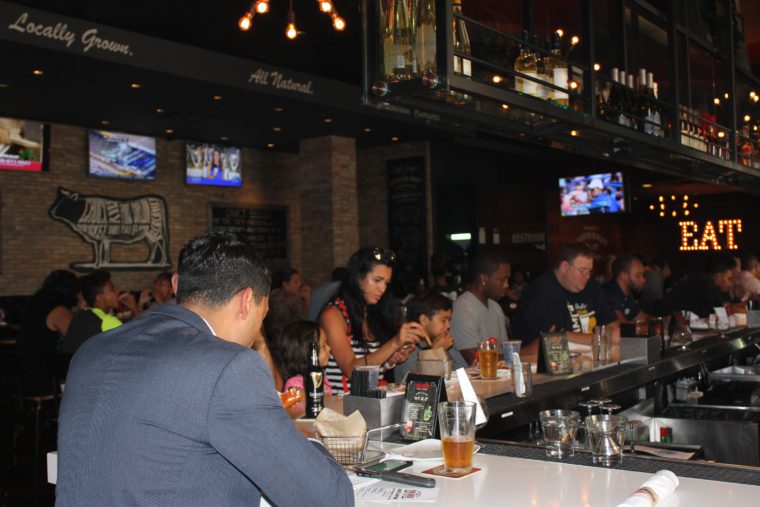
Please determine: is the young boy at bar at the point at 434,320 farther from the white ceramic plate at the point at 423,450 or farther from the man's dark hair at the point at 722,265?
the man's dark hair at the point at 722,265

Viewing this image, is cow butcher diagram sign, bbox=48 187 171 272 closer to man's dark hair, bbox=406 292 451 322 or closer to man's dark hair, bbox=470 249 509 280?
man's dark hair, bbox=470 249 509 280

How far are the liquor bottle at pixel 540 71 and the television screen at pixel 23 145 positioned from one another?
7656 millimetres

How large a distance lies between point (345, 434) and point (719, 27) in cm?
448

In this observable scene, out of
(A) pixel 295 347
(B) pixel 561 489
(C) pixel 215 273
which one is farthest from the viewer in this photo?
(A) pixel 295 347

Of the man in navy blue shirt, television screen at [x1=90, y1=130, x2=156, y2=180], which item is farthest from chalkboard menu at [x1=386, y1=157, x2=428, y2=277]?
the man in navy blue shirt

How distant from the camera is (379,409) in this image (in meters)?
2.26

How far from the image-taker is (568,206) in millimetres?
13164

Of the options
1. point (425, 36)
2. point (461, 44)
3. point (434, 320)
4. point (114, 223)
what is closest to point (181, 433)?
point (425, 36)

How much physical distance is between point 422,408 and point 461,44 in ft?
4.34

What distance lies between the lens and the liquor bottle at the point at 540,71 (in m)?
3.04

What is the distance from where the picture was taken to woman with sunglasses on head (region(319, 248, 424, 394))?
11.5 feet

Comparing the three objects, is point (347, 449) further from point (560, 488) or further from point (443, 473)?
point (560, 488)

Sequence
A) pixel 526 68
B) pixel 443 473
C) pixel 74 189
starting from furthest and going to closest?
pixel 74 189
pixel 526 68
pixel 443 473

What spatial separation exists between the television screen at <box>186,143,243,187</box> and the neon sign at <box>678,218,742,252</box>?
9.71 m
